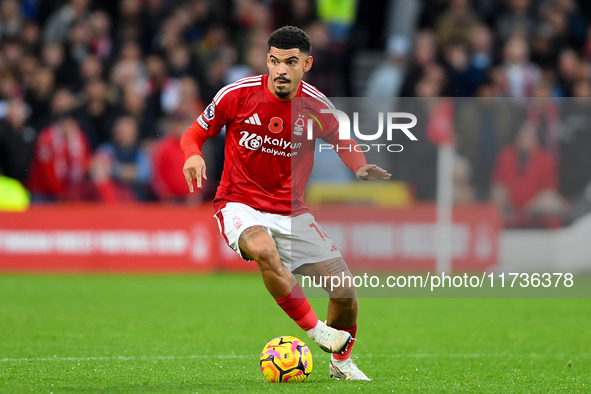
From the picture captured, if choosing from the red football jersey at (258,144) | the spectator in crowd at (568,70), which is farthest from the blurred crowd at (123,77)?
the red football jersey at (258,144)

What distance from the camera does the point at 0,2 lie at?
1703 centimetres

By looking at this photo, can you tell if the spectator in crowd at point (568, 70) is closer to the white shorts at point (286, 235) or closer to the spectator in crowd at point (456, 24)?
the spectator in crowd at point (456, 24)

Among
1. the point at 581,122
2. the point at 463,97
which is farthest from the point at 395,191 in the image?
the point at 581,122

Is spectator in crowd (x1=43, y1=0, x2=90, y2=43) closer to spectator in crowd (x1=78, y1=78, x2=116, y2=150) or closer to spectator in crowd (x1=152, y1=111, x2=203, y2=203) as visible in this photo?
spectator in crowd (x1=78, y1=78, x2=116, y2=150)

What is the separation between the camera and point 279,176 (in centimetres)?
691

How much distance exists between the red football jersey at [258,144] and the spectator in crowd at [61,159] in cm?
835

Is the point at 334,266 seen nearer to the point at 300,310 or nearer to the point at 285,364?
the point at 300,310

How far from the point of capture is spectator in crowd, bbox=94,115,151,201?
49.2 ft

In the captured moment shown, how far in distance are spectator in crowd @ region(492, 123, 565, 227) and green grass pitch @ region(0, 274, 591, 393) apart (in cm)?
257

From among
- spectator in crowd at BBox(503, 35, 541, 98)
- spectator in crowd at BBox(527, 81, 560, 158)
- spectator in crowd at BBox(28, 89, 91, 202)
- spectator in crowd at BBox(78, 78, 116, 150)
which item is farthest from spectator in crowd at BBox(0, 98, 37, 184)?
spectator in crowd at BBox(503, 35, 541, 98)

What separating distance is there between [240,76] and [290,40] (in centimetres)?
962

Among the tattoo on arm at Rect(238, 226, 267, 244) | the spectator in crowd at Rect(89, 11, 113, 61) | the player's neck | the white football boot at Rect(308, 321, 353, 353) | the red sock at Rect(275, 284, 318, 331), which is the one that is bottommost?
the white football boot at Rect(308, 321, 353, 353)

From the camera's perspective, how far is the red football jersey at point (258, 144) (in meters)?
6.85

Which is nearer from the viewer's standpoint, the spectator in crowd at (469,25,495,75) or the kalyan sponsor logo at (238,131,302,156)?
the kalyan sponsor logo at (238,131,302,156)
